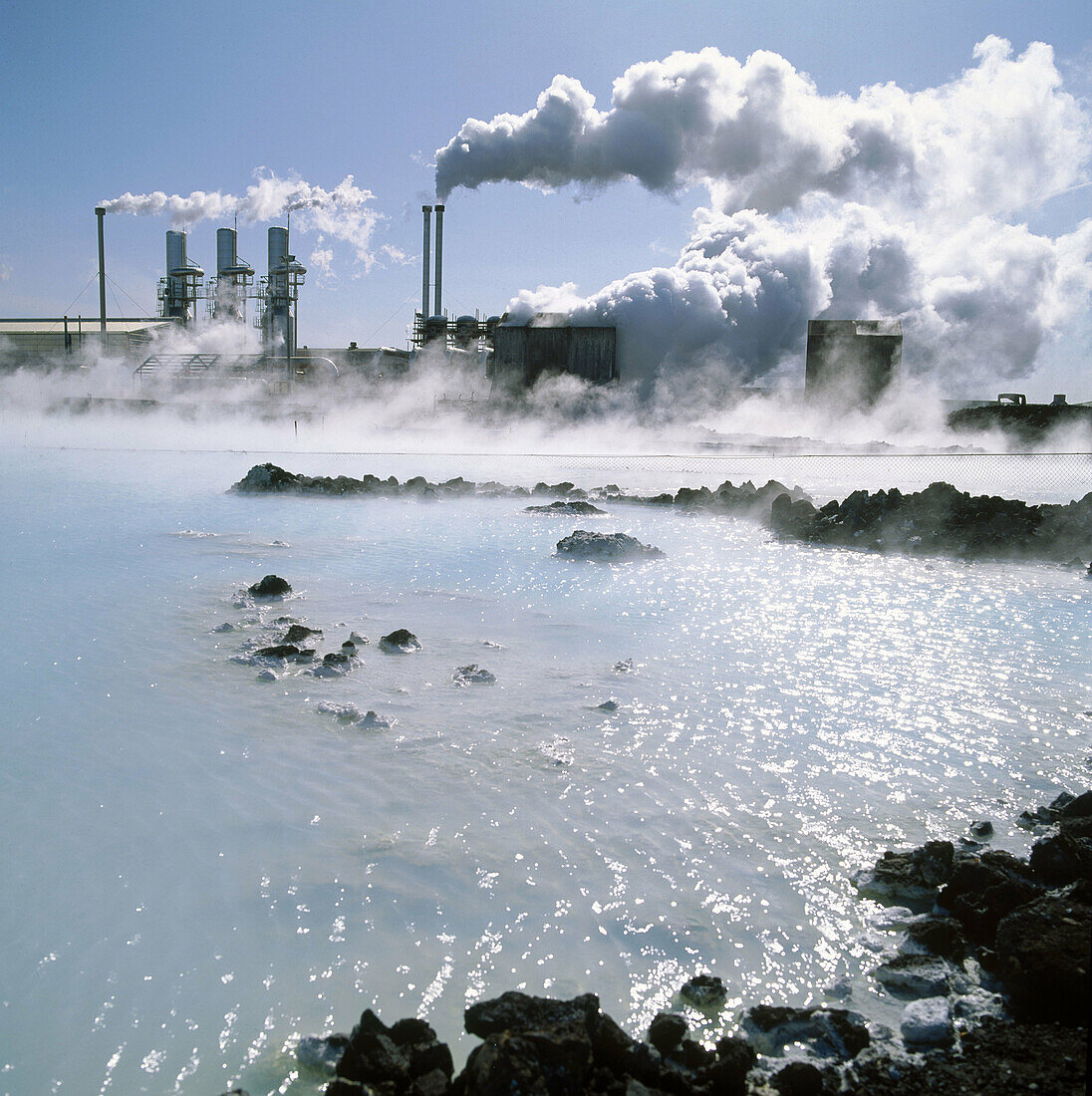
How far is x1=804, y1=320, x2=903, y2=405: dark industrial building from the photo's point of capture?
3275 cm

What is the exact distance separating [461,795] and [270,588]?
174 inches

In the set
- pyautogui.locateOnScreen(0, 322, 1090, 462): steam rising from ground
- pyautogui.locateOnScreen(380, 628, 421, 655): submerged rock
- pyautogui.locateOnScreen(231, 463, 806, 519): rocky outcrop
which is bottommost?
pyautogui.locateOnScreen(380, 628, 421, 655): submerged rock

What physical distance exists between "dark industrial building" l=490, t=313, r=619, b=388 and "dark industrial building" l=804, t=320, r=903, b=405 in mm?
8109

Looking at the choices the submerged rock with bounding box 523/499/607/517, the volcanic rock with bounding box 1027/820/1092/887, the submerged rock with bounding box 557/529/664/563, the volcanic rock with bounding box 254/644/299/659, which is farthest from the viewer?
the submerged rock with bounding box 523/499/607/517

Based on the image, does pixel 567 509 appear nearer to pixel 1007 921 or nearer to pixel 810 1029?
pixel 1007 921

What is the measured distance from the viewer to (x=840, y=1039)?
7.73 feet

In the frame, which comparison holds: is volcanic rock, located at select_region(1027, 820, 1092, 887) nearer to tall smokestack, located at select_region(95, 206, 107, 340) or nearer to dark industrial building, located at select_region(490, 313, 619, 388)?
dark industrial building, located at select_region(490, 313, 619, 388)

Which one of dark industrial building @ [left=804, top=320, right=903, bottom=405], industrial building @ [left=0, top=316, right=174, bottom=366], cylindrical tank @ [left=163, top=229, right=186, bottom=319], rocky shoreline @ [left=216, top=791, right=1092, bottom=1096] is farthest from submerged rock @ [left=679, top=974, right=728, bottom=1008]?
cylindrical tank @ [left=163, top=229, right=186, bottom=319]

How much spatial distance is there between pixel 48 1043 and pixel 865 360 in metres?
34.8

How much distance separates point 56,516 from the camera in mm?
12828

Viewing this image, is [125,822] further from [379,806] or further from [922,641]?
[922,641]

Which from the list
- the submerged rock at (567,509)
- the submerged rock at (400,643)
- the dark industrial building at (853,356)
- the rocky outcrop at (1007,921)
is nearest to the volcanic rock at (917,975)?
the rocky outcrop at (1007,921)

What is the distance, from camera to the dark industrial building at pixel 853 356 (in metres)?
32.8

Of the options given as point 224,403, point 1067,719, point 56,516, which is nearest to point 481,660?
point 1067,719
